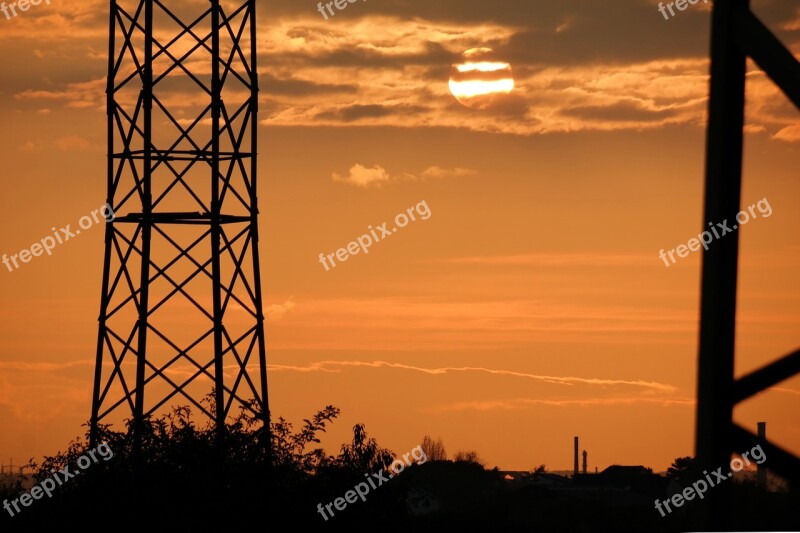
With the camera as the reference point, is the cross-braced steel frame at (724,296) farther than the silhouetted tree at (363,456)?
No

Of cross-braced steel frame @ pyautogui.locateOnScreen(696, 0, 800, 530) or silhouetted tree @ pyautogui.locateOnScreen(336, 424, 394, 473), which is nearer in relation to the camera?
cross-braced steel frame @ pyautogui.locateOnScreen(696, 0, 800, 530)

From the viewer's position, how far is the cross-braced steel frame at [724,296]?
11.6 ft

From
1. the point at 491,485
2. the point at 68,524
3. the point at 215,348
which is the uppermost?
the point at 215,348

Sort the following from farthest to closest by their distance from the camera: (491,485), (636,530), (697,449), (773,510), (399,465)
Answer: (491,485) < (773,510) < (636,530) < (399,465) < (697,449)

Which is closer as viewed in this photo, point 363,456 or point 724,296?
point 724,296

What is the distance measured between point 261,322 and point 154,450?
3.20 metres

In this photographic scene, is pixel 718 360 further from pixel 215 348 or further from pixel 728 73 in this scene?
pixel 215 348

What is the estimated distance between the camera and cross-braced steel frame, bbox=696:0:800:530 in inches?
139

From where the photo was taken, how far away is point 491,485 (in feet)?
369

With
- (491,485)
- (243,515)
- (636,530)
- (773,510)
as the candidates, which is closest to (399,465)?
(243,515)

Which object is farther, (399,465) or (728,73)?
(399,465)

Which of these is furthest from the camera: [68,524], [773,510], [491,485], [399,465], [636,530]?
[491,485]

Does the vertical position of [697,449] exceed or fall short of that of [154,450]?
it exceeds it

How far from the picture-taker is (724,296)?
357 centimetres
